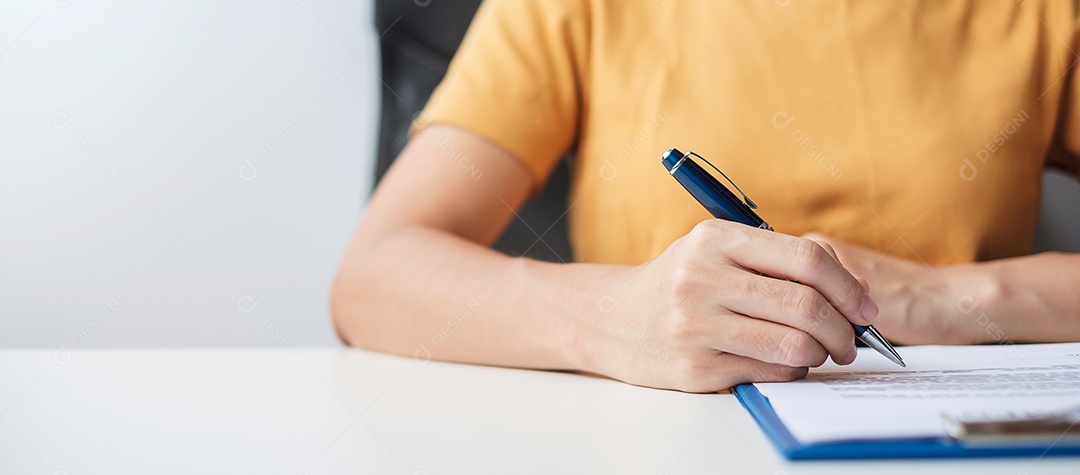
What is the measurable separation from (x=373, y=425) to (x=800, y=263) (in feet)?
0.82

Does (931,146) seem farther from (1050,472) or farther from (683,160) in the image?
(1050,472)

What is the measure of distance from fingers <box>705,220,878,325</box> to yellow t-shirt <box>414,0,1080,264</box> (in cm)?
29

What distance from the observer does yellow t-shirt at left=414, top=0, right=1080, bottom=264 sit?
0.73 m

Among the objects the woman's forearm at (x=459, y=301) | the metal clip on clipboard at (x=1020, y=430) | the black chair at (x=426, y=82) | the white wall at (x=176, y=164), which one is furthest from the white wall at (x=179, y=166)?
the metal clip on clipboard at (x=1020, y=430)

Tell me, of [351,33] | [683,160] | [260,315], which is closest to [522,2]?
[683,160]

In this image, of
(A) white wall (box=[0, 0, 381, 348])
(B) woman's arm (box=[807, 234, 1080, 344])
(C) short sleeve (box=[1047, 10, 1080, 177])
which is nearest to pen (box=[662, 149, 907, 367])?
(B) woman's arm (box=[807, 234, 1080, 344])

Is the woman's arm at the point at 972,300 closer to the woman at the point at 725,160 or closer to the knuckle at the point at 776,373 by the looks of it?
the woman at the point at 725,160

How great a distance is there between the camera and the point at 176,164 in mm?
1354

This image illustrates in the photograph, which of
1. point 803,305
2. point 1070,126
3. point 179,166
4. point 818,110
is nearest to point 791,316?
point 803,305

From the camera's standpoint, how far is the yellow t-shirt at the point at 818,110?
726 mm

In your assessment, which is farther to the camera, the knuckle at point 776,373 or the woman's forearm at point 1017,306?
the woman's forearm at point 1017,306

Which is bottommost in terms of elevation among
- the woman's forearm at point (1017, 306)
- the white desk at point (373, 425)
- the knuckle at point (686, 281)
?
the woman's forearm at point (1017, 306)

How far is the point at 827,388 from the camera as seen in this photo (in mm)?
408

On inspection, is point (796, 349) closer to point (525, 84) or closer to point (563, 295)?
point (563, 295)
